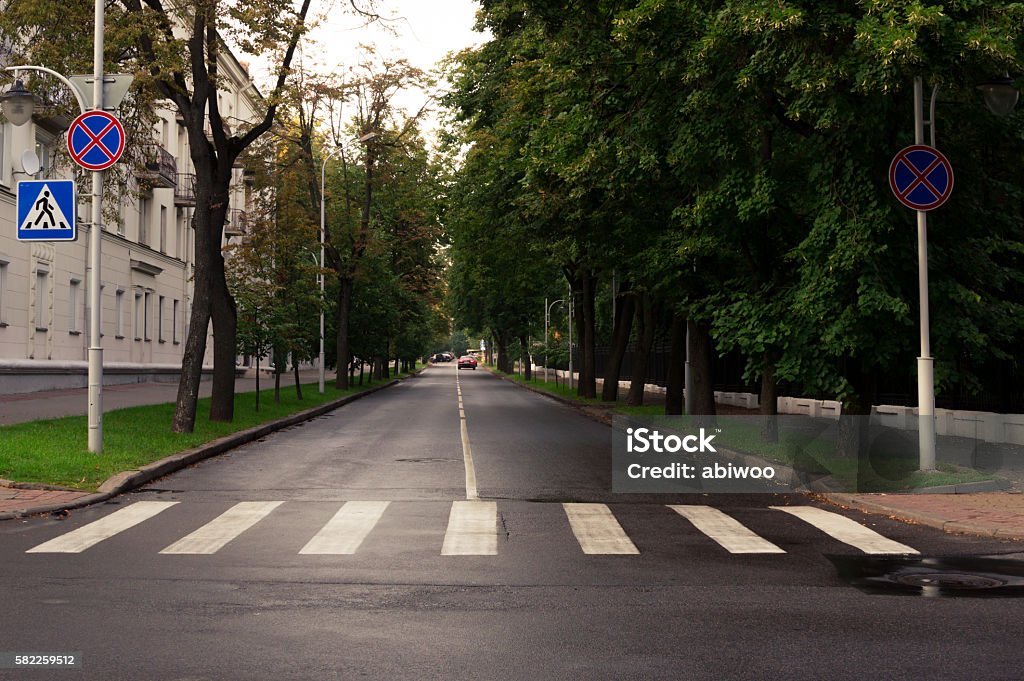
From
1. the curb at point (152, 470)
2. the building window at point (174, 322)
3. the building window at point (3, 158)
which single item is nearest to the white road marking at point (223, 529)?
the curb at point (152, 470)

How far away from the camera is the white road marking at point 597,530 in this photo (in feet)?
31.2

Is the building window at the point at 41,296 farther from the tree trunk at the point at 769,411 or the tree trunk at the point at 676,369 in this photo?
the tree trunk at the point at 769,411

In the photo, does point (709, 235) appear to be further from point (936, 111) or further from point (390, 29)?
point (390, 29)

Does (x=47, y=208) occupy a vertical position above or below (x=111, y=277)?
below

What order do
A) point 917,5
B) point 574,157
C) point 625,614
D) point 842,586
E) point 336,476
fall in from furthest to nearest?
point 574,157 < point 336,476 < point 917,5 < point 842,586 < point 625,614

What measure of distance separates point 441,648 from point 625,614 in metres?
1.43

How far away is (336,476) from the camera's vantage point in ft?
50.6

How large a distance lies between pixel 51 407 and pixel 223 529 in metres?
16.6

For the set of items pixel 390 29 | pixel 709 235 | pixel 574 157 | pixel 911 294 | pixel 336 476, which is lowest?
pixel 336 476

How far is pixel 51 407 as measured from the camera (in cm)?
2502

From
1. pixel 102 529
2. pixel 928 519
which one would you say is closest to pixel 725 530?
pixel 928 519

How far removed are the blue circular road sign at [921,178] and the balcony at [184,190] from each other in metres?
41.1

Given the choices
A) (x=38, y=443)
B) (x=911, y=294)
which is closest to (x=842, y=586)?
(x=911, y=294)

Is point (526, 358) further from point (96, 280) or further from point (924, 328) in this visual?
point (924, 328)
